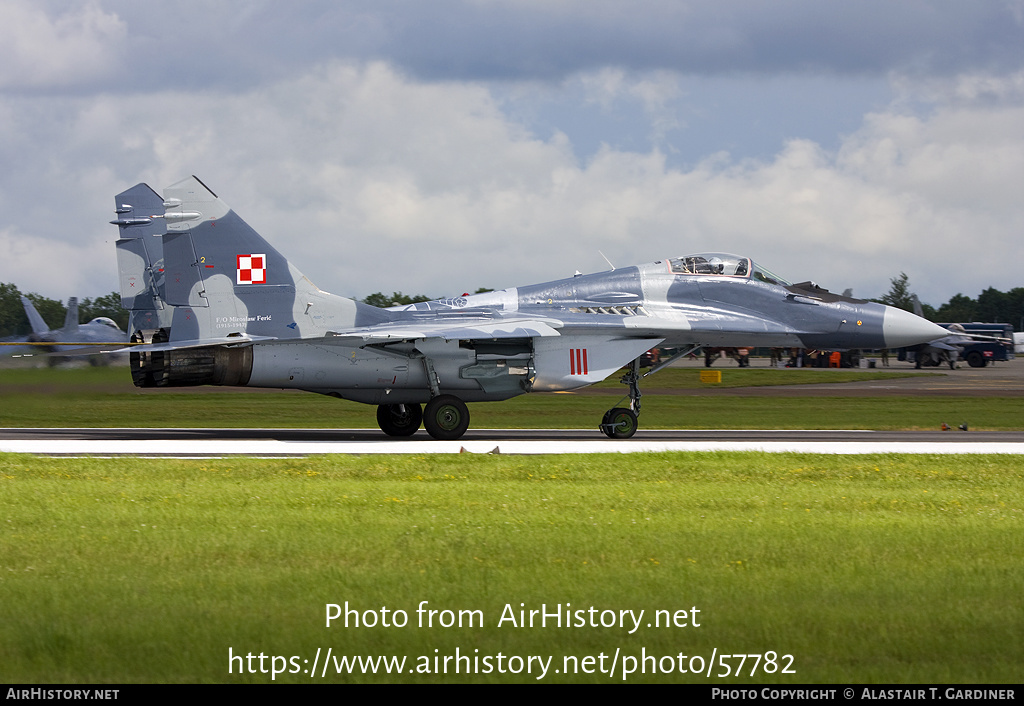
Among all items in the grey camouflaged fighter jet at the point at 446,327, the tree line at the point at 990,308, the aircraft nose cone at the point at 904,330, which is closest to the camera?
the grey camouflaged fighter jet at the point at 446,327

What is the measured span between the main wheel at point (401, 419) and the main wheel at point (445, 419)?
5.09 feet

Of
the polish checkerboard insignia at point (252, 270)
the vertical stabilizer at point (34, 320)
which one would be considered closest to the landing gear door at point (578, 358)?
the polish checkerboard insignia at point (252, 270)

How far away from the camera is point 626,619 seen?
6402 mm

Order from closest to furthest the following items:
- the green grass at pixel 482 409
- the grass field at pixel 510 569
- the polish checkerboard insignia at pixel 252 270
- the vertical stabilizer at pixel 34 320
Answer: the grass field at pixel 510 569 < the polish checkerboard insignia at pixel 252 270 < the green grass at pixel 482 409 < the vertical stabilizer at pixel 34 320

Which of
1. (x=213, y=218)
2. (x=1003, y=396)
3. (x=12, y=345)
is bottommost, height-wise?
(x=1003, y=396)

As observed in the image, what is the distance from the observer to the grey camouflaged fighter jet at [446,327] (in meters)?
20.4

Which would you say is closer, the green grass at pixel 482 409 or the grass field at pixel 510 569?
the grass field at pixel 510 569

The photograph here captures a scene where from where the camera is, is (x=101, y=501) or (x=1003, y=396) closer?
(x=101, y=501)

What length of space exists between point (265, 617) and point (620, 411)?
53.4 feet

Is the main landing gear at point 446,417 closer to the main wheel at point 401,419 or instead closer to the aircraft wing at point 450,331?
the main wheel at point 401,419

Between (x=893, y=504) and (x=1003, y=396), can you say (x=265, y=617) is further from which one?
(x=1003, y=396)
